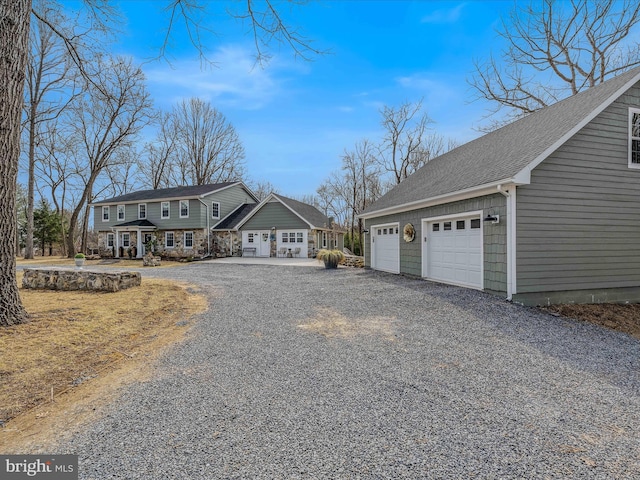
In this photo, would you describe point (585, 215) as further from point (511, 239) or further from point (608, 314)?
point (608, 314)

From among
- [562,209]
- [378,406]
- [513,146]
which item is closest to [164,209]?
[513,146]

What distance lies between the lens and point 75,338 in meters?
4.70

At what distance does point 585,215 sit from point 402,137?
62.8 feet

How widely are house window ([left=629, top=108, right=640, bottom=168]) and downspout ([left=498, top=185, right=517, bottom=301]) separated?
3.63 m

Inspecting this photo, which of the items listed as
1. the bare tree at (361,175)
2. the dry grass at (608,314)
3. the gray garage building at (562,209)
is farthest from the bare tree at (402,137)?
the dry grass at (608,314)

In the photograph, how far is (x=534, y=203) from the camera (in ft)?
24.4

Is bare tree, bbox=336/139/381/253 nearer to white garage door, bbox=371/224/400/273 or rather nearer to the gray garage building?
white garage door, bbox=371/224/400/273

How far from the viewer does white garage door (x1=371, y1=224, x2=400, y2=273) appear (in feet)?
41.5

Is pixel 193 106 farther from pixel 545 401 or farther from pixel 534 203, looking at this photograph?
pixel 545 401

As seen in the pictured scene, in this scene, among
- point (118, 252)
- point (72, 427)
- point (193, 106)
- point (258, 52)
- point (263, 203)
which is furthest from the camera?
point (193, 106)

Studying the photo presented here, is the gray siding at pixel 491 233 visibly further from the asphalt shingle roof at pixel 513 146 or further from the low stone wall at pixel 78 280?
the low stone wall at pixel 78 280

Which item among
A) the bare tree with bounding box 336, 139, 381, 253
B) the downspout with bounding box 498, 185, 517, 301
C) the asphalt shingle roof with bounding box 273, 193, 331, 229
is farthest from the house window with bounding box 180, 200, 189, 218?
the downspout with bounding box 498, 185, 517, 301

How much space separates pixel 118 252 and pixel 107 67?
19.8m

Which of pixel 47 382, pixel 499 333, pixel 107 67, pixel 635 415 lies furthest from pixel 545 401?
pixel 107 67
